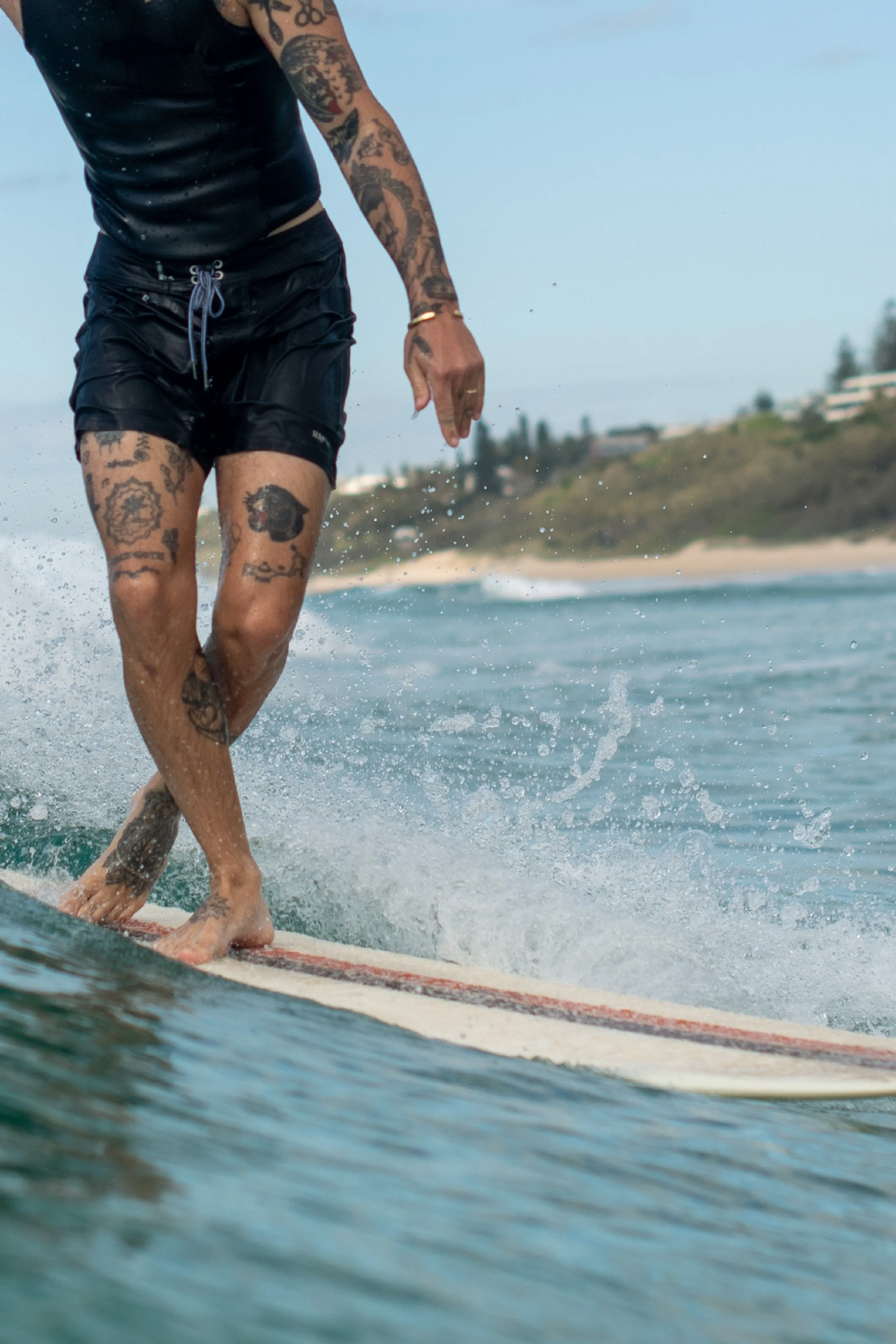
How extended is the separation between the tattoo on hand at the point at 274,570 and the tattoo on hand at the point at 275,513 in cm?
3

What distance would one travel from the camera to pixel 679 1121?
1802 mm

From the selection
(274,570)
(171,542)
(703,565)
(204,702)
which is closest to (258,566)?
(274,570)

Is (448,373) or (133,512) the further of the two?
(133,512)

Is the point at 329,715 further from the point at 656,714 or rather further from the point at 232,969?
the point at 232,969

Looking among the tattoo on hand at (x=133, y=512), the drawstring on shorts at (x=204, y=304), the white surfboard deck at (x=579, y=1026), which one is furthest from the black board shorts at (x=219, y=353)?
the white surfboard deck at (x=579, y=1026)

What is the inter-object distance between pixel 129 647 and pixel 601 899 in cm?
149

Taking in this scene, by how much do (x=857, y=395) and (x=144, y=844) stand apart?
263ft

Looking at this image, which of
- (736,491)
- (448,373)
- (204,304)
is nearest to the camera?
(448,373)

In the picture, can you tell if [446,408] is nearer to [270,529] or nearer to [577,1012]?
[270,529]

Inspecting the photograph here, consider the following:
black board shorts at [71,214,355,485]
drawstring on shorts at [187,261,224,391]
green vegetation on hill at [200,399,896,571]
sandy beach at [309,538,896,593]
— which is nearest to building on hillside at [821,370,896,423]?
green vegetation on hill at [200,399,896,571]

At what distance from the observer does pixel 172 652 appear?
8.45 ft

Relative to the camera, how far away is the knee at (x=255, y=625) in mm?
2625

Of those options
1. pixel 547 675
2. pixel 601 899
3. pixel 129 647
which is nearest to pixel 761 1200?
pixel 129 647

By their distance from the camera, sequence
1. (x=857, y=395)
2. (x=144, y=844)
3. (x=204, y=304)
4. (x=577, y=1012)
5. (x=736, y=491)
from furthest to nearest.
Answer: (x=857, y=395)
(x=736, y=491)
(x=144, y=844)
(x=204, y=304)
(x=577, y=1012)
